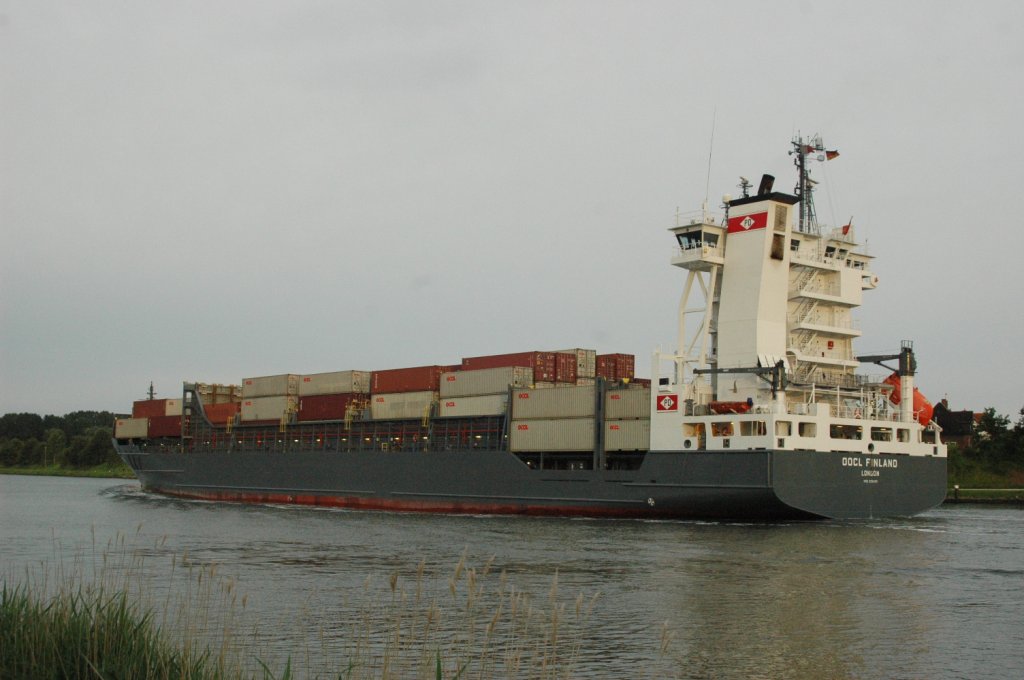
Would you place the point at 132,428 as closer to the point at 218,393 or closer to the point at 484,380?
the point at 218,393

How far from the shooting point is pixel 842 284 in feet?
145

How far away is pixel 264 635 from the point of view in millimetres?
15594

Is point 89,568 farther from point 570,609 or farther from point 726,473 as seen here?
point 726,473

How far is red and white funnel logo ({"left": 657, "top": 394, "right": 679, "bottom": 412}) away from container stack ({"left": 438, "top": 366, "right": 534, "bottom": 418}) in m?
8.53

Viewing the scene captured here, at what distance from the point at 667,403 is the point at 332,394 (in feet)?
79.8

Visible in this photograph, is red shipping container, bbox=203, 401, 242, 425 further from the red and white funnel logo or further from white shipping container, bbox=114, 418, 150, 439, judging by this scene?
the red and white funnel logo

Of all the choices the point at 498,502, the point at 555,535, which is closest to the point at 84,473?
the point at 498,502

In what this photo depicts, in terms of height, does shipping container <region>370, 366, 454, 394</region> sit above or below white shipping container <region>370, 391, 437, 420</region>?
above

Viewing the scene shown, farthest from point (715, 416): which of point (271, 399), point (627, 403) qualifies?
point (271, 399)

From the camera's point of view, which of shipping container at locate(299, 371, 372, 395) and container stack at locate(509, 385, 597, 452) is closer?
container stack at locate(509, 385, 597, 452)

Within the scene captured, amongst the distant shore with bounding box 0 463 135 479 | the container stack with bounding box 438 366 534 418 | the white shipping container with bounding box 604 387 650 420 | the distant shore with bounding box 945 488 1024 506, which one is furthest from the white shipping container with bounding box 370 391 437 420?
the distant shore with bounding box 0 463 135 479

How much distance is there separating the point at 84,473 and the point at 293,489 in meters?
95.4

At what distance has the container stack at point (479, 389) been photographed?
4753cm

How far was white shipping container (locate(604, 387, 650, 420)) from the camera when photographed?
42156 mm
